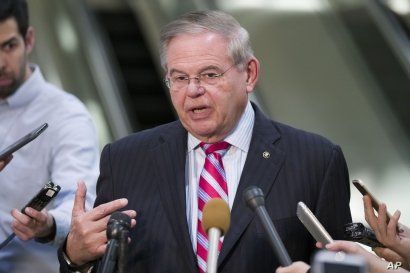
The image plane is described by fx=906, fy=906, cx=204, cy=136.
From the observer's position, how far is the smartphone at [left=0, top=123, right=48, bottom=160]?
315 centimetres

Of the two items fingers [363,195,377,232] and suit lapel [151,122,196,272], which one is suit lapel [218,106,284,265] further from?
fingers [363,195,377,232]

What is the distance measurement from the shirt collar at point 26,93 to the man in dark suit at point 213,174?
3.19 ft

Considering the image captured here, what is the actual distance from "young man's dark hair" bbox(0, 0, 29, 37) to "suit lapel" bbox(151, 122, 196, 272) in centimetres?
112

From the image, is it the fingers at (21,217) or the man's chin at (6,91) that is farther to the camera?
the man's chin at (6,91)

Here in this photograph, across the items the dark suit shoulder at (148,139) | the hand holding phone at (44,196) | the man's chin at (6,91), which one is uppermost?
the man's chin at (6,91)

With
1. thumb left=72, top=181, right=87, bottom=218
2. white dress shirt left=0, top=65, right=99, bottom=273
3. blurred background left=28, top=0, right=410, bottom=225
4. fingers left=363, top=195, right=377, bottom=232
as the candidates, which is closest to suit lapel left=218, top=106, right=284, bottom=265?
fingers left=363, top=195, right=377, bottom=232

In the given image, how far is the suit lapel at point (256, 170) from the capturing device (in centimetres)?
298

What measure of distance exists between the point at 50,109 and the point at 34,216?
3.08 ft

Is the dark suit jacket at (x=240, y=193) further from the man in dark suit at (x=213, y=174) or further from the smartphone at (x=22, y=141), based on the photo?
the smartphone at (x=22, y=141)

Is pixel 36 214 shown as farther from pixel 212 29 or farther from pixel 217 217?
pixel 217 217

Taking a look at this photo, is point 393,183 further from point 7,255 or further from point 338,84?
point 7,255

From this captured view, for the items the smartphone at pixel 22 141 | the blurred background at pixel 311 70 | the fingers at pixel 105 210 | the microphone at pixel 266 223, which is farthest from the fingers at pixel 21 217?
the blurred background at pixel 311 70

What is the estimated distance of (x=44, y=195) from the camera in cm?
315

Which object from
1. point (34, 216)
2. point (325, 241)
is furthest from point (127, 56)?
point (325, 241)
